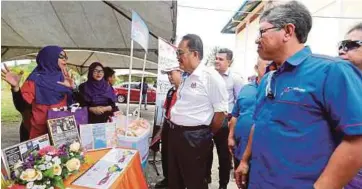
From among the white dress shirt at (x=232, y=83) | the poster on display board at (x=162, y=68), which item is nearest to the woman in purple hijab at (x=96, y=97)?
the poster on display board at (x=162, y=68)

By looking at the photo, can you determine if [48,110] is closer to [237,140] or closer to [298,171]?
[237,140]

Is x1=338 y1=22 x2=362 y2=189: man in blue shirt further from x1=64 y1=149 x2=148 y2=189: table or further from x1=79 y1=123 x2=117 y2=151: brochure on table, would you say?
x1=79 y1=123 x2=117 y2=151: brochure on table

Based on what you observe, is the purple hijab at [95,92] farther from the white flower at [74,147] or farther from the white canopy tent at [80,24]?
the white flower at [74,147]

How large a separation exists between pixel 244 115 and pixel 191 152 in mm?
568

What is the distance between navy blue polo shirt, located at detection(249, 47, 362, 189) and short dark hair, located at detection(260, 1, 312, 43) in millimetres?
83

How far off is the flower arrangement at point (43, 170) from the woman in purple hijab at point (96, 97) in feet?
6.57

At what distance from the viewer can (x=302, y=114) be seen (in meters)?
1.07

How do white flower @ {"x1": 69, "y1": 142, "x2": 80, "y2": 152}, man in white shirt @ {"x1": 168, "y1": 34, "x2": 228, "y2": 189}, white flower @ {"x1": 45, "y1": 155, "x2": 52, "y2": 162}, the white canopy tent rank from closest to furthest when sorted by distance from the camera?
white flower @ {"x1": 45, "y1": 155, "x2": 52, "y2": 162}
white flower @ {"x1": 69, "y1": 142, "x2": 80, "y2": 152}
man in white shirt @ {"x1": 168, "y1": 34, "x2": 228, "y2": 189}
the white canopy tent

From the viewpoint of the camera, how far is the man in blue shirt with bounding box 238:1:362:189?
38.3 inches

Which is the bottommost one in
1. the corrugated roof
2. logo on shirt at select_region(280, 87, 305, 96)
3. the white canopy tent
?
logo on shirt at select_region(280, 87, 305, 96)

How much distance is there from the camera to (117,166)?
1852mm

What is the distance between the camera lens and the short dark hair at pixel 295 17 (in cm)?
114

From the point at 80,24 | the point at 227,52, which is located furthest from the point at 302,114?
the point at 80,24

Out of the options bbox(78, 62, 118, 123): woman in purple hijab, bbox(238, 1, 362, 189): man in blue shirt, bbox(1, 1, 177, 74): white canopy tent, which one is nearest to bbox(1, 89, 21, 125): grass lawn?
bbox(1, 1, 177, 74): white canopy tent
